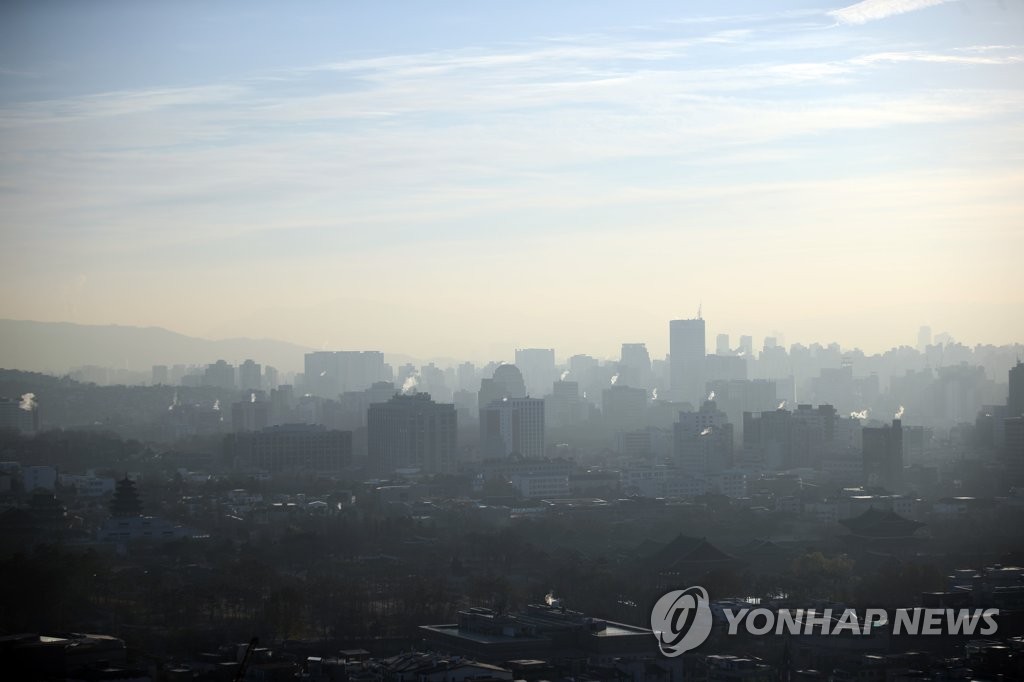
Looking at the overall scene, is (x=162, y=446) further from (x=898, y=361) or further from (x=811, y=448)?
(x=898, y=361)

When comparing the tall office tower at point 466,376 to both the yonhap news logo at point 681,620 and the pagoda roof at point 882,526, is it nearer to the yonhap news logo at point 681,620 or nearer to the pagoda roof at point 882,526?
the pagoda roof at point 882,526

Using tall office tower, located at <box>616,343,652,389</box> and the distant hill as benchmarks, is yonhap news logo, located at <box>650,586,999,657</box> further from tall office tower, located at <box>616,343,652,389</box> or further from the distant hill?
tall office tower, located at <box>616,343,652,389</box>

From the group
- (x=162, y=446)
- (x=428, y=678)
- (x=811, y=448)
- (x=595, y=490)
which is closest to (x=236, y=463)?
(x=162, y=446)

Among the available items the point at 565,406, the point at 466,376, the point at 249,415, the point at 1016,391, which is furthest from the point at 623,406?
the point at 466,376

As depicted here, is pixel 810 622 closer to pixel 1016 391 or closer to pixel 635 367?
pixel 1016 391

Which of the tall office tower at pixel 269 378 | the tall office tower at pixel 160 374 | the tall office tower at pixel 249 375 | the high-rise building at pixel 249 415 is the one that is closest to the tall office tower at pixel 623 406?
Result: the high-rise building at pixel 249 415

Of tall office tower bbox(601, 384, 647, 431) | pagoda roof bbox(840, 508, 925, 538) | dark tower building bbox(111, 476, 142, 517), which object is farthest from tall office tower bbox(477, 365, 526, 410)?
pagoda roof bbox(840, 508, 925, 538)

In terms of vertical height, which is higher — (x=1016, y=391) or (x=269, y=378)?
(x=269, y=378)
